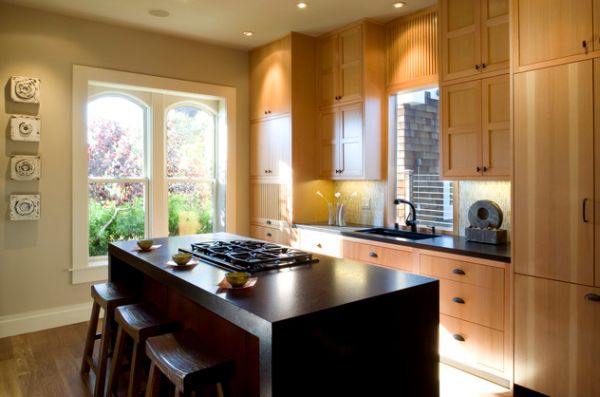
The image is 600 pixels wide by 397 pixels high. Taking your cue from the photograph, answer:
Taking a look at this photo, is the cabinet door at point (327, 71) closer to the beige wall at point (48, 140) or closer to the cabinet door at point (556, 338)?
the beige wall at point (48, 140)

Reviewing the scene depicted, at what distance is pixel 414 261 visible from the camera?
3.37 metres

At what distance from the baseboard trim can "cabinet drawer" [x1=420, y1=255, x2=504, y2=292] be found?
10.7 ft

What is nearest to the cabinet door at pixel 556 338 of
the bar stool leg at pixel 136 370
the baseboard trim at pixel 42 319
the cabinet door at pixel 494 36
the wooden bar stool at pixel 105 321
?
the cabinet door at pixel 494 36

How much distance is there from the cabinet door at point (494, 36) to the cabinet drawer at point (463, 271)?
1.44 meters

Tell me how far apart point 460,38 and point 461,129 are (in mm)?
710

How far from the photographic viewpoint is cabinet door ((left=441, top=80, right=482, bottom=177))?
3.33 m

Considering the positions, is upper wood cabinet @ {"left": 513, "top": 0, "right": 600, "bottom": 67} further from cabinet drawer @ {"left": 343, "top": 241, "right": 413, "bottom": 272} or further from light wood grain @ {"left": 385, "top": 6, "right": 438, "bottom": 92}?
cabinet drawer @ {"left": 343, "top": 241, "right": 413, "bottom": 272}

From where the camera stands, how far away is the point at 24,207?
3.91 meters

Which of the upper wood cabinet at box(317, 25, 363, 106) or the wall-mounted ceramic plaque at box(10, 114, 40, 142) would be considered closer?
the wall-mounted ceramic plaque at box(10, 114, 40, 142)

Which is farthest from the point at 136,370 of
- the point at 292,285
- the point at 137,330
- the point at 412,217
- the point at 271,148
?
the point at 271,148

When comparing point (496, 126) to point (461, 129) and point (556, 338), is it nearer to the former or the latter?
point (461, 129)

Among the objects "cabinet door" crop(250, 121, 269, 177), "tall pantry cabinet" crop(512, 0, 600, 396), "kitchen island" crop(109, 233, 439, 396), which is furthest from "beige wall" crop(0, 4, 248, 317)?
"tall pantry cabinet" crop(512, 0, 600, 396)

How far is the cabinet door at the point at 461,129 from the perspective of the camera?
3.33 meters

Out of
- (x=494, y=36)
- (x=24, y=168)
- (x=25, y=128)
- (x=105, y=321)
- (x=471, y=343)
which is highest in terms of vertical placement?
(x=494, y=36)
